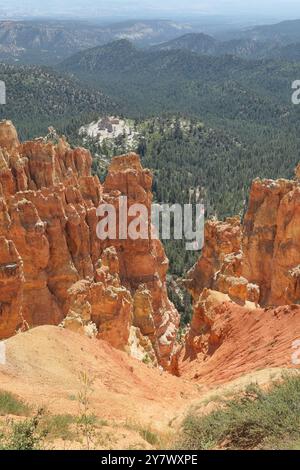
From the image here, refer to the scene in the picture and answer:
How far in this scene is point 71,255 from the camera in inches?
1350

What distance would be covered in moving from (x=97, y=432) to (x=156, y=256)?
28820mm

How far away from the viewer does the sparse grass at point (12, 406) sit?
12500mm

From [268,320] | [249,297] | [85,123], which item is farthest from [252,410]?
[85,123]

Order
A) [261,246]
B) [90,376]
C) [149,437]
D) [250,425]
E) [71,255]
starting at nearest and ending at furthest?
1. [250,425]
2. [149,437]
3. [90,376]
4. [71,255]
5. [261,246]

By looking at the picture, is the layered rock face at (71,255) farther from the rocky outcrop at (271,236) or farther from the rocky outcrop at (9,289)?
the rocky outcrop at (271,236)

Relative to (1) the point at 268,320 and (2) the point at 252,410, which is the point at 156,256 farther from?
(2) the point at 252,410

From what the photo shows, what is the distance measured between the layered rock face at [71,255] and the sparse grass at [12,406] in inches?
308

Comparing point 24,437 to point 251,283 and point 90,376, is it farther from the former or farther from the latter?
point 251,283

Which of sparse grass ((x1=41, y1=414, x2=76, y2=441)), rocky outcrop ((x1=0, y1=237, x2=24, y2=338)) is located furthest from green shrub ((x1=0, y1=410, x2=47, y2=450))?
rocky outcrop ((x1=0, y1=237, x2=24, y2=338))

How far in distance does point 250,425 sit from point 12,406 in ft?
18.5

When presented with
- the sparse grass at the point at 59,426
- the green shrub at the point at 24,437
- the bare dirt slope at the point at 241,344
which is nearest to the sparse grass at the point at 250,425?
the sparse grass at the point at 59,426

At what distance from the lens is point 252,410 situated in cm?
1152

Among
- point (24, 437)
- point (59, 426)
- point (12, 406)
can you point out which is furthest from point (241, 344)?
point (24, 437)

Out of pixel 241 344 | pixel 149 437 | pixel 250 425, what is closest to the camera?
pixel 250 425
